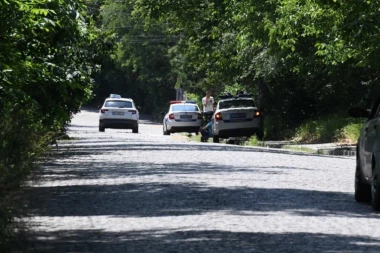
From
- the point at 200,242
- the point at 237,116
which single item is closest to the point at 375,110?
the point at 200,242

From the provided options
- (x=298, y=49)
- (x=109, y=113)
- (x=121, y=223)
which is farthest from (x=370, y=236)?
(x=109, y=113)

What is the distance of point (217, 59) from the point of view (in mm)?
51844

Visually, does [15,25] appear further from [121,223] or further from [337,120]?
[337,120]

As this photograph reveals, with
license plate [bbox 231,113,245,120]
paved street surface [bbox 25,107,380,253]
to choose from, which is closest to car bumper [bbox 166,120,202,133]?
license plate [bbox 231,113,245,120]

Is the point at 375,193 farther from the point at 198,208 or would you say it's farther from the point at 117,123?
the point at 117,123

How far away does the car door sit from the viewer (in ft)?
54.2

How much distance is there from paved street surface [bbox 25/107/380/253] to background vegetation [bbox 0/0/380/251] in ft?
3.07

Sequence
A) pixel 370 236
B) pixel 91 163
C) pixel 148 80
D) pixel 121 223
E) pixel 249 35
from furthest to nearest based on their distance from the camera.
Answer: pixel 148 80, pixel 249 35, pixel 91 163, pixel 121 223, pixel 370 236

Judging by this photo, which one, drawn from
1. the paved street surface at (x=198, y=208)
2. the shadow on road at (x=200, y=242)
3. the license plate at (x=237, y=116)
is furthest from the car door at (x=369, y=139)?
the license plate at (x=237, y=116)

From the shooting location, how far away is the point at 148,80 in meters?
97.7

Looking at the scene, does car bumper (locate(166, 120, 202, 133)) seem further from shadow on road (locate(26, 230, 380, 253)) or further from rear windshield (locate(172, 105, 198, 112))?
shadow on road (locate(26, 230, 380, 253))

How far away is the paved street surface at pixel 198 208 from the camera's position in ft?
40.0

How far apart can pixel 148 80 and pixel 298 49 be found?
5422 centimetres

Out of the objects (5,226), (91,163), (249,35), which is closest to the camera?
(5,226)
